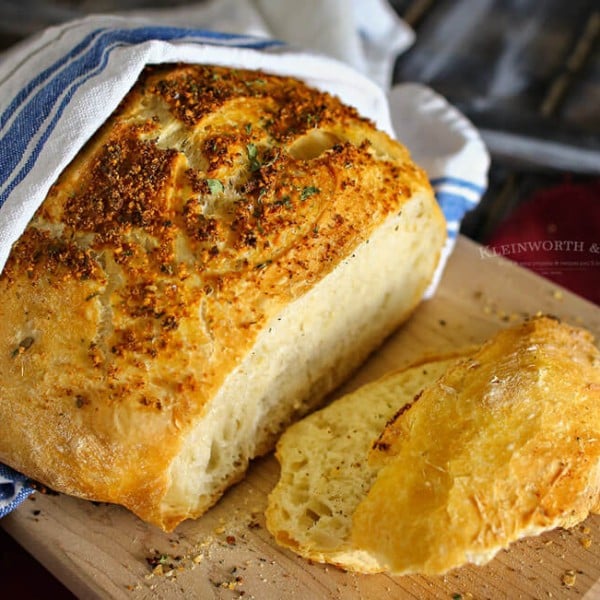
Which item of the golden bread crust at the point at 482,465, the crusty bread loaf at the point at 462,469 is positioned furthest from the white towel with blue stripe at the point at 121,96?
the golden bread crust at the point at 482,465

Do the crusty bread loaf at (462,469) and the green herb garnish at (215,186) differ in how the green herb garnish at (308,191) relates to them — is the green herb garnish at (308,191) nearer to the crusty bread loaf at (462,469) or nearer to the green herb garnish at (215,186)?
the green herb garnish at (215,186)

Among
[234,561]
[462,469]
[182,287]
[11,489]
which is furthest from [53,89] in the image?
[462,469]

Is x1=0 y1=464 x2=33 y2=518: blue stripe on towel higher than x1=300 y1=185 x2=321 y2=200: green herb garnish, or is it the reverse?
x1=300 y1=185 x2=321 y2=200: green herb garnish

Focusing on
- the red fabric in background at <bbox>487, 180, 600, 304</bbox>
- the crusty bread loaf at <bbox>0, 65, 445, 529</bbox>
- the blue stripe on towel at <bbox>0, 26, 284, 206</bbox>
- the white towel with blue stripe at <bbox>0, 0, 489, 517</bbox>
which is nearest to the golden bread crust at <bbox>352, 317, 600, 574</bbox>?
the crusty bread loaf at <bbox>0, 65, 445, 529</bbox>

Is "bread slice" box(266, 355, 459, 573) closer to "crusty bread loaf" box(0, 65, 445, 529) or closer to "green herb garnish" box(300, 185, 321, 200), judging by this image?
"crusty bread loaf" box(0, 65, 445, 529)

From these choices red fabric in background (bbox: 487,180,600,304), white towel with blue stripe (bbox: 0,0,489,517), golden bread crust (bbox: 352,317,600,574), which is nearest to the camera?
golden bread crust (bbox: 352,317,600,574)

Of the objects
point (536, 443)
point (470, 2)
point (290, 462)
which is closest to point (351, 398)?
point (290, 462)

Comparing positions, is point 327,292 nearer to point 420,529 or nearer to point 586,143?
point 420,529
